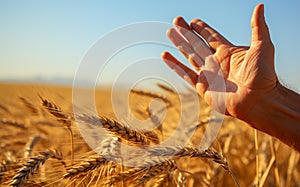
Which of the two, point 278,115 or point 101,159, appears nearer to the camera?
point 101,159

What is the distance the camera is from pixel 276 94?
2117 millimetres

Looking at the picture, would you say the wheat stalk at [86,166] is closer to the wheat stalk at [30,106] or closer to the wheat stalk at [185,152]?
the wheat stalk at [185,152]

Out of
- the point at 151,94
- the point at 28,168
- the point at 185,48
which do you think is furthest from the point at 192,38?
the point at 28,168

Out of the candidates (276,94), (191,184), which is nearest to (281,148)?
(191,184)

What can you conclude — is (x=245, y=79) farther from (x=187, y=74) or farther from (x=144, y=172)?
(x=144, y=172)

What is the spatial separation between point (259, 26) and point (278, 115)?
47 cm

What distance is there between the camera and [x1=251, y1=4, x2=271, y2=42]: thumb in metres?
1.96

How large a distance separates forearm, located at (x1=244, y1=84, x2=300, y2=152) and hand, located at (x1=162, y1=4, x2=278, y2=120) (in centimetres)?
4

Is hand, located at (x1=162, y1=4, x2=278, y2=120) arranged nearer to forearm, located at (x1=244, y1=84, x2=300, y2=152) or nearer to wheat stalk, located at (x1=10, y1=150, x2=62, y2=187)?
forearm, located at (x1=244, y1=84, x2=300, y2=152)

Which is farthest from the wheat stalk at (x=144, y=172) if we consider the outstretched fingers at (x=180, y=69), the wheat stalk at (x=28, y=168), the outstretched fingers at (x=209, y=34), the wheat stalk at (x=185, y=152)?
the outstretched fingers at (x=209, y=34)

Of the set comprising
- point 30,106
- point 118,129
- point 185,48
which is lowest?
point 118,129

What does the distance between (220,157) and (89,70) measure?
77cm

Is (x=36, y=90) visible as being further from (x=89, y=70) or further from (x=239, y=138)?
(x=239, y=138)

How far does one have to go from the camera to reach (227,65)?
2.25 m
